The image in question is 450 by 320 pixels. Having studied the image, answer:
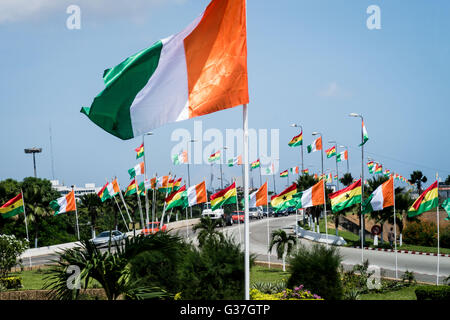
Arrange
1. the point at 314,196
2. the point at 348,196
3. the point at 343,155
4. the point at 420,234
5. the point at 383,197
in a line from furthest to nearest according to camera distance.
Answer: the point at 343,155
the point at 420,234
the point at 314,196
the point at 348,196
the point at 383,197

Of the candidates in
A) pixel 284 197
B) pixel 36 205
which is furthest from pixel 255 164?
pixel 284 197

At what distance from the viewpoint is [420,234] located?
45062 mm

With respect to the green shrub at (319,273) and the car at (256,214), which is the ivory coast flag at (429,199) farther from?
the car at (256,214)

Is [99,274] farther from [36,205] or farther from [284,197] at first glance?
[36,205]

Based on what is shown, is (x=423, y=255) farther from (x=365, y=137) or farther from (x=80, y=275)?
(x=80, y=275)

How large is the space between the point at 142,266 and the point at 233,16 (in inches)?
308

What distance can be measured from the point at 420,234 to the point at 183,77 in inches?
1615

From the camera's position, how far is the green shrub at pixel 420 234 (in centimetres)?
4441

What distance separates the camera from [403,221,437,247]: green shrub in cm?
4441

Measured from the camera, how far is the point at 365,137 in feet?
Result: 105

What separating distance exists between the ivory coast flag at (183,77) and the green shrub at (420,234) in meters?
39.8

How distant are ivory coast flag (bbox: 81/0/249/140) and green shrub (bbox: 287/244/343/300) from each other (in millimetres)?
7508

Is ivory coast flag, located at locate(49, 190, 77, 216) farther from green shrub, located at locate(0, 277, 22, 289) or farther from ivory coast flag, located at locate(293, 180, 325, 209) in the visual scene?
ivory coast flag, located at locate(293, 180, 325, 209)
